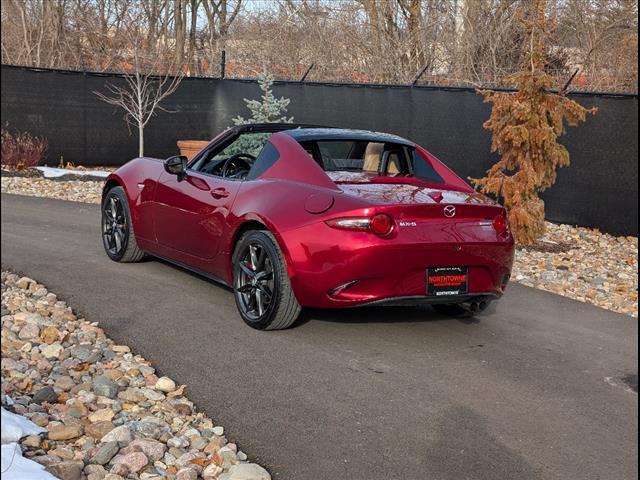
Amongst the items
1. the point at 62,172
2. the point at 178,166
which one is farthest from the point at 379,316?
the point at 62,172

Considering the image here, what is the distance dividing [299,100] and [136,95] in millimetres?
4040

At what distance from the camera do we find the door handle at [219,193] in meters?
6.74

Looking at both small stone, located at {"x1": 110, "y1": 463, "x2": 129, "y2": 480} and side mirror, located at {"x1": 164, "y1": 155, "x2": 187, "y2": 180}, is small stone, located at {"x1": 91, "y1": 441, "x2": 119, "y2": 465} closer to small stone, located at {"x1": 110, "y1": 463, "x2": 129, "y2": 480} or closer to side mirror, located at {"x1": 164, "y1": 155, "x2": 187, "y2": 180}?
small stone, located at {"x1": 110, "y1": 463, "x2": 129, "y2": 480}

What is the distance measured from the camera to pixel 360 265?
569 centimetres

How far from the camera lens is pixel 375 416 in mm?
4641

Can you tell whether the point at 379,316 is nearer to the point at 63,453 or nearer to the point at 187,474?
the point at 187,474

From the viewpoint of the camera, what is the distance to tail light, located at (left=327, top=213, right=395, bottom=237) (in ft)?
18.7

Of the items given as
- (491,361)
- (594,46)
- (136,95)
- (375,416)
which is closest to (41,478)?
(375,416)

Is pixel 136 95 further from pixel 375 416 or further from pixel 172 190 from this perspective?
pixel 375 416

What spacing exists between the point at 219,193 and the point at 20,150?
12070mm

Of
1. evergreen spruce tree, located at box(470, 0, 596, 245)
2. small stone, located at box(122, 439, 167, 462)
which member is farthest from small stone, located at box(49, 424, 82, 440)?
evergreen spruce tree, located at box(470, 0, 596, 245)

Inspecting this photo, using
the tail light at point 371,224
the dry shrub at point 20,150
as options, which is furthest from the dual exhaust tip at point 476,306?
the dry shrub at point 20,150

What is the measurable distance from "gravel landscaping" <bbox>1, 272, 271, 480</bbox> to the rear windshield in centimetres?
205

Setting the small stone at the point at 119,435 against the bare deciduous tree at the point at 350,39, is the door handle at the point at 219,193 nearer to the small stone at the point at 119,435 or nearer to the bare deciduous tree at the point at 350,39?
the small stone at the point at 119,435
